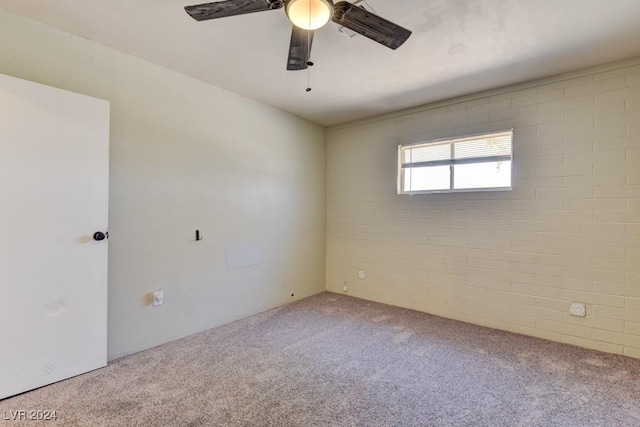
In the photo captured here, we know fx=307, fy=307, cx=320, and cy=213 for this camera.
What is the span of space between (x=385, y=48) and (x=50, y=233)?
283 cm

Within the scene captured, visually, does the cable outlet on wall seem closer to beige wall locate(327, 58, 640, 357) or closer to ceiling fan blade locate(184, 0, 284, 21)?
ceiling fan blade locate(184, 0, 284, 21)

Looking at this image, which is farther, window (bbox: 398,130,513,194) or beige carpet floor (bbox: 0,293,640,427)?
window (bbox: 398,130,513,194)

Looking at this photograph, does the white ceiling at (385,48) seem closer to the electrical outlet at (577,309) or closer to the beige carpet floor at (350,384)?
the electrical outlet at (577,309)

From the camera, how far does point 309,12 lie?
1570mm

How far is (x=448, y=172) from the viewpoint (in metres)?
3.64

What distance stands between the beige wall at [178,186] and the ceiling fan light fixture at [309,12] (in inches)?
71.8

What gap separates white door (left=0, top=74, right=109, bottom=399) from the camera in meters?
1.98

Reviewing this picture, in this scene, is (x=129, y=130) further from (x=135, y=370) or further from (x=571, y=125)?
(x=571, y=125)

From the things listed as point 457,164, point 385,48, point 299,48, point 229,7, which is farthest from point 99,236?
point 457,164

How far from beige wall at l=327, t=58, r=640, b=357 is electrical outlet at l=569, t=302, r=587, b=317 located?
0.14ft

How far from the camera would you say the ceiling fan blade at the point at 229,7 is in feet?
5.08

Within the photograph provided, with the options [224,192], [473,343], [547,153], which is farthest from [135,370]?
[547,153]

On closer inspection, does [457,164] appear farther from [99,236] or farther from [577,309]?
[99,236]

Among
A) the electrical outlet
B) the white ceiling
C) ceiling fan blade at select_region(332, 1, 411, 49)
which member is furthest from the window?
ceiling fan blade at select_region(332, 1, 411, 49)
